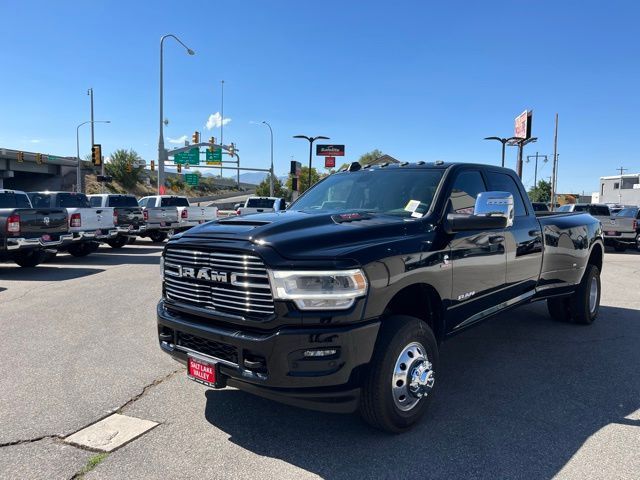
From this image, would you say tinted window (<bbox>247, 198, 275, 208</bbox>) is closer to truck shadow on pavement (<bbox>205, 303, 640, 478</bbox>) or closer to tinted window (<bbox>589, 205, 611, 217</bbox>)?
tinted window (<bbox>589, 205, 611, 217</bbox>)

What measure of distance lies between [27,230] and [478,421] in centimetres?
Result: 1090

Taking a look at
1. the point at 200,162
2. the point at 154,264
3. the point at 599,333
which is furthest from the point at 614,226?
the point at 200,162

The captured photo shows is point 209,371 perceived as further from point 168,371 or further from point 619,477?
point 619,477

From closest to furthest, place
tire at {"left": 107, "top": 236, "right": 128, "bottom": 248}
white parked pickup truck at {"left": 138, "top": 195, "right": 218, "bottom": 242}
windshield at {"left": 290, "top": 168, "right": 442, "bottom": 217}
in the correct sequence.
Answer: windshield at {"left": 290, "top": 168, "right": 442, "bottom": 217}, tire at {"left": 107, "top": 236, "right": 128, "bottom": 248}, white parked pickup truck at {"left": 138, "top": 195, "right": 218, "bottom": 242}

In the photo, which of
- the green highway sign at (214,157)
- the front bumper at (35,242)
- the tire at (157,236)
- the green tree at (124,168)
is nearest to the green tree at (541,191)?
the green highway sign at (214,157)

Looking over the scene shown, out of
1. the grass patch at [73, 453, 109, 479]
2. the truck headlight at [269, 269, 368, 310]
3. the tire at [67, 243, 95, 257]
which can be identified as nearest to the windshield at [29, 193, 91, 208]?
the tire at [67, 243, 95, 257]

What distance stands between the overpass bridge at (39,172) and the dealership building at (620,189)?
67373 mm

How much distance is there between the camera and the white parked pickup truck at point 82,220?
44.7ft

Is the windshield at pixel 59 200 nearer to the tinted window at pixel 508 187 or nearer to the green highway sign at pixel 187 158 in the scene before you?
the tinted window at pixel 508 187

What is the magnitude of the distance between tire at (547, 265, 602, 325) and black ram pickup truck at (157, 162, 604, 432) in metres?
2.40

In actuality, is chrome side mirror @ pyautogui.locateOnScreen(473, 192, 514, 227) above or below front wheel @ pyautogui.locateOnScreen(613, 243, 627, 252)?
above

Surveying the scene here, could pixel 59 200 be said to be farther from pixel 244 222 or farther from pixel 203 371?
pixel 203 371

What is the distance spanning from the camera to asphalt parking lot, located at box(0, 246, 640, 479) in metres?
3.07

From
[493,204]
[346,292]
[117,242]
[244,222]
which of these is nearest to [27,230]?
[117,242]
